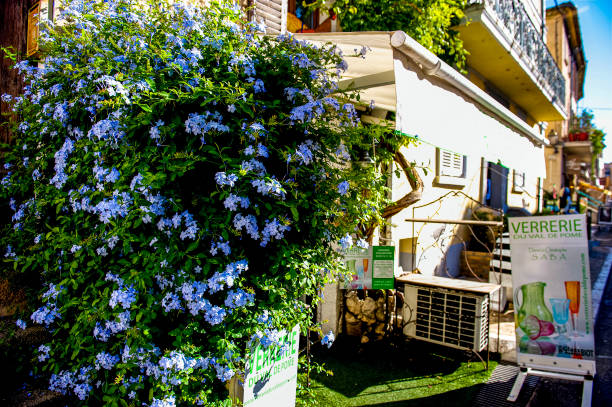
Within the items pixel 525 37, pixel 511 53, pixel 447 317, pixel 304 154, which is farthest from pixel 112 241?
pixel 525 37

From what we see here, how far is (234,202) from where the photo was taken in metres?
2.13

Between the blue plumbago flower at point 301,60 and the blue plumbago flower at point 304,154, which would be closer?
the blue plumbago flower at point 304,154

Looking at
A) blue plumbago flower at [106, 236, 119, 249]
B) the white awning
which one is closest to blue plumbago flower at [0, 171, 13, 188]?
blue plumbago flower at [106, 236, 119, 249]

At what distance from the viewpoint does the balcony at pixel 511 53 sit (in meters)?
7.57

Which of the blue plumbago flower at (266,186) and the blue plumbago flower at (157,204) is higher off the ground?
the blue plumbago flower at (266,186)

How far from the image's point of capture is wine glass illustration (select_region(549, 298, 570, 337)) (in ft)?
13.0

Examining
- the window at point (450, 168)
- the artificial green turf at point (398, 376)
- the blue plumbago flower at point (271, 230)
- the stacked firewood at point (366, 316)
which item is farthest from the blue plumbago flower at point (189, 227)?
the window at point (450, 168)

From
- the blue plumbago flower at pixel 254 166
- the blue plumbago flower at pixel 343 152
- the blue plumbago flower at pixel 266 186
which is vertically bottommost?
the blue plumbago flower at pixel 266 186

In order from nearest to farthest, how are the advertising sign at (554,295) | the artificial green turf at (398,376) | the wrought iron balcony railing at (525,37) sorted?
the artificial green turf at (398,376) < the advertising sign at (554,295) < the wrought iron balcony railing at (525,37)

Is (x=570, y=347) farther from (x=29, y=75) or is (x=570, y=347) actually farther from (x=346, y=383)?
(x=29, y=75)

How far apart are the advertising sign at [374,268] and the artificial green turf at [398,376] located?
84 cm

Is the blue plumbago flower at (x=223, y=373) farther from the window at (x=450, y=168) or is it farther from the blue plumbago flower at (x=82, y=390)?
the window at (x=450, y=168)

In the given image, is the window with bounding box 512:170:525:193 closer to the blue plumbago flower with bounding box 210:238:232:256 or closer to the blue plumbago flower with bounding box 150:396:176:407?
the blue plumbago flower with bounding box 210:238:232:256

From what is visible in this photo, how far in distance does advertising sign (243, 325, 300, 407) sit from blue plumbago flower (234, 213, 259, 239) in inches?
29.4
